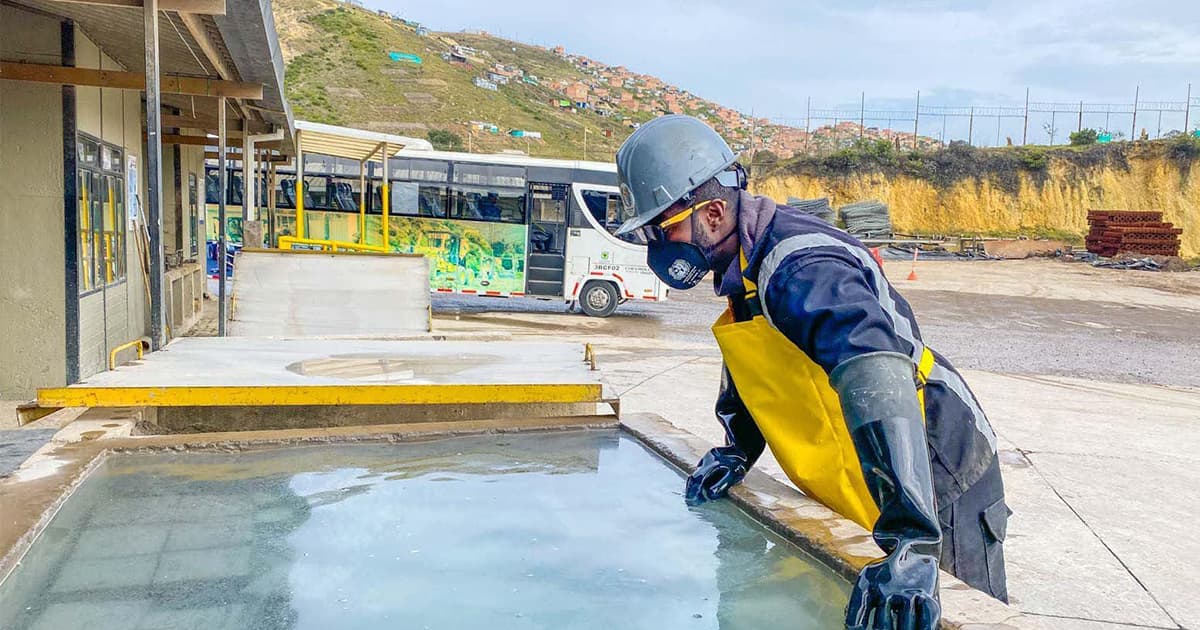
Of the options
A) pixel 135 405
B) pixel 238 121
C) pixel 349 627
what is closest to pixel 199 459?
pixel 135 405

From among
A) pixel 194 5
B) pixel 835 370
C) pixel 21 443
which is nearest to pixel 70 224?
pixel 194 5

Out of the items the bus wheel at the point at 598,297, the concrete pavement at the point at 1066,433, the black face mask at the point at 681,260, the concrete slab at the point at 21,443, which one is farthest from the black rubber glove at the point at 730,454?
the bus wheel at the point at 598,297

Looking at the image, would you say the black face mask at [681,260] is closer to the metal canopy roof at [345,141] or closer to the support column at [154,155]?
the support column at [154,155]

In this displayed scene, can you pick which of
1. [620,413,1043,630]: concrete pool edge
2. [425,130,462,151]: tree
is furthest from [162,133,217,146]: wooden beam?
[425,130,462,151]: tree

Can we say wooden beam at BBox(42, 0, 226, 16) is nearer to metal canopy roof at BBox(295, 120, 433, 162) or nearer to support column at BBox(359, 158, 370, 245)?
metal canopy roof at BBox(295, 120, 433, 162)

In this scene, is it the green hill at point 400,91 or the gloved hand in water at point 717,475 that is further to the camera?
the green hill at point 400,91

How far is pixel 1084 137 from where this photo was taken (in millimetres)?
44500

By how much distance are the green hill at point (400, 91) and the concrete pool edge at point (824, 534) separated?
4664 centimetres

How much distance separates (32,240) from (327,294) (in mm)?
3205

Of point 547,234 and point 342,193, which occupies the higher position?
point 342,193

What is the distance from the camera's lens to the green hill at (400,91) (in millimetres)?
53906

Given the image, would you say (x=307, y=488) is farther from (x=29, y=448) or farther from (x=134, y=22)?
(x=134, y=22)

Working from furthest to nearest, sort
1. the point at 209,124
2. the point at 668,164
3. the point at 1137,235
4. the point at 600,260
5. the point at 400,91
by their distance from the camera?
1. the point at 400,91
2. the point at 1137,235
3. the point at 600,260
4. the point at 209,124
5. the point at 668,164

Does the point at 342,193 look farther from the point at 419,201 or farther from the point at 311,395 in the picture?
the point at 311,395
